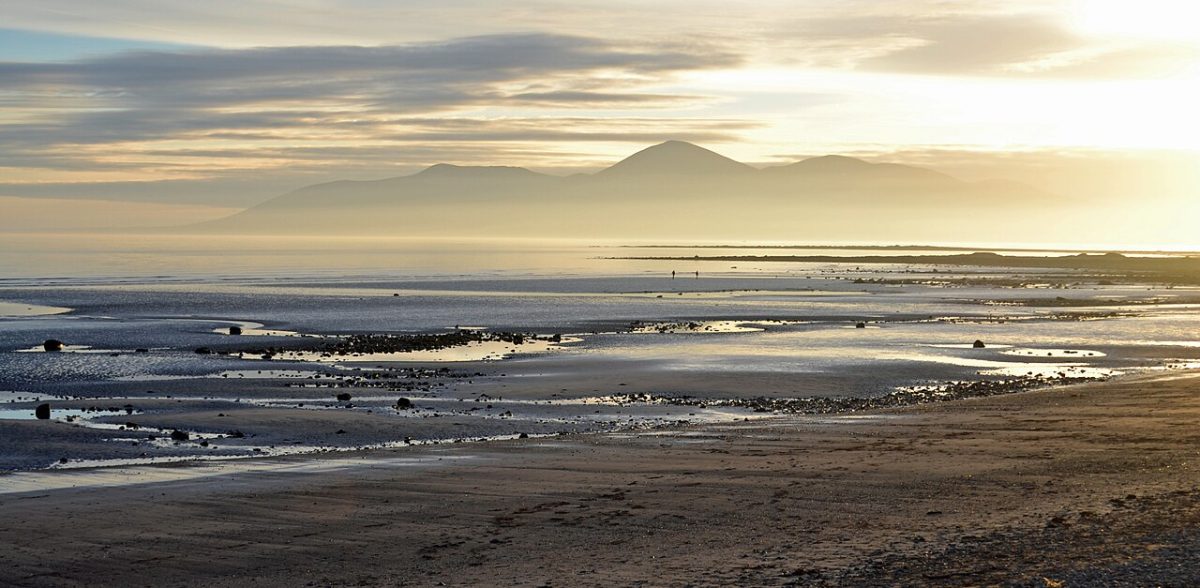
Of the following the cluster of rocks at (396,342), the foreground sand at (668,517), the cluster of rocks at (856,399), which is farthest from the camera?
the cluster of rocks at (396,342)

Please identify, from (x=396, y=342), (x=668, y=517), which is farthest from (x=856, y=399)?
(x=396, y=342)

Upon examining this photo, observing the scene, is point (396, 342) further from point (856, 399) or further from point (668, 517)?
point (668, 517)

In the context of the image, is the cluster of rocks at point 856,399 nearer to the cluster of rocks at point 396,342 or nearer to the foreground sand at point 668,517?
the foreground sand at point 668,517

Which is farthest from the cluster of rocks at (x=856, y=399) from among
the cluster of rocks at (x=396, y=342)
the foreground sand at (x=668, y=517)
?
the cluster of rocks at (x=396, y=342)

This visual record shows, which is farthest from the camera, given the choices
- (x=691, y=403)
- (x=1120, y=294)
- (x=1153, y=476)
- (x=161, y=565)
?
(x=1120, y=294)

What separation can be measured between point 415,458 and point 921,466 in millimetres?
8618

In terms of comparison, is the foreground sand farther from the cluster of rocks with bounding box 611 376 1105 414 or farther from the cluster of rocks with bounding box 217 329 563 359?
the cluster of rocks with bounding box 217 329 563 359

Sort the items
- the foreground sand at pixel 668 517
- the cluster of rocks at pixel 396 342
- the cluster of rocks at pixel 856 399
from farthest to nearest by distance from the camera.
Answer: the cluster of rocks at pixel 396 342 < the cluster of rocks at pixel 856 399 < the foreground sand at pixel 668 517

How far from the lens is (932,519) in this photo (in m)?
14.8

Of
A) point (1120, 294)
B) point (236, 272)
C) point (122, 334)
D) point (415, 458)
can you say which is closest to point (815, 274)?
point (1120, 294)

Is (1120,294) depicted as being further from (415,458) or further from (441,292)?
(415,458)

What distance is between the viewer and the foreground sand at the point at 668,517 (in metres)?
12.6

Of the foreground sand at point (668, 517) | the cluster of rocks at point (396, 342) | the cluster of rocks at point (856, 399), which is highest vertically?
the cluster of rocks at point (396, 342)

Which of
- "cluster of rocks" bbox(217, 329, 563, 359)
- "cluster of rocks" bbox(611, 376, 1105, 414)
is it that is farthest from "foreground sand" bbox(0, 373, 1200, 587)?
"cluster of rocks" bbox(217, 329, 563, 359)
